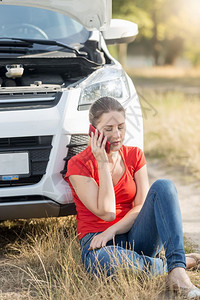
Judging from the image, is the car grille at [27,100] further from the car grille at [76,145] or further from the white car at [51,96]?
the car grille at [76,145]

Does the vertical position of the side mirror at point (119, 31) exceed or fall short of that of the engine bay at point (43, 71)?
it exceeds it

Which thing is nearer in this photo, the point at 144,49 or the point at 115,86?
the point at 115,86

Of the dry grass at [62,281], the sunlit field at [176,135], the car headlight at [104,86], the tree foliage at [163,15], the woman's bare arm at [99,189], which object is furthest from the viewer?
the tree foliage at [163,15]

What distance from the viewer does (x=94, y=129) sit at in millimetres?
3090

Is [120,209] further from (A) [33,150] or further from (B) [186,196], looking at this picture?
(B) [186,196]

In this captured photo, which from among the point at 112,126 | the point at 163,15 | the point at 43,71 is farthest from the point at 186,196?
the point at 163,15

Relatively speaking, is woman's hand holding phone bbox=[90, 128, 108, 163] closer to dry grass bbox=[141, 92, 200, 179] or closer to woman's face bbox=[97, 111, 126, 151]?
woman's face bbox=[97, 111, 126, 151]

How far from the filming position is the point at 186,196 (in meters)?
5.25

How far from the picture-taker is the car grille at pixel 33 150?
10.7 feet

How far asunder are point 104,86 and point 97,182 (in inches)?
30.7

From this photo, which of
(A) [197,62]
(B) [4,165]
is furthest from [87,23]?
(A) [197,62]

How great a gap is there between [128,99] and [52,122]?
0.65 meters

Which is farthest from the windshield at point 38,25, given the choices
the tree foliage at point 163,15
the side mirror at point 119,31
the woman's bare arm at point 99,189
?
the tree foliage at point 163,15

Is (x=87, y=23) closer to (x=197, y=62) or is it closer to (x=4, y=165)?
(x=4, y=165)
